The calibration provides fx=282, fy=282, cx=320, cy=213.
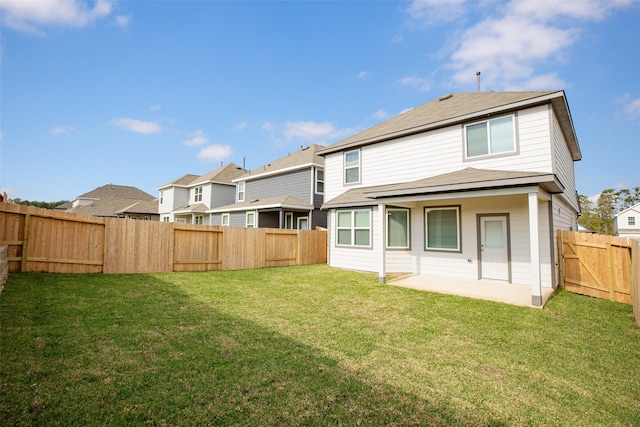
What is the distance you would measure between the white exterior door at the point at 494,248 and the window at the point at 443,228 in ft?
2.63

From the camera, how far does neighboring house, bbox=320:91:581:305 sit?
324 inches

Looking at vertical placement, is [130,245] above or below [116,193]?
below

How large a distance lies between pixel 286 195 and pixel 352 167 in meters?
7.01

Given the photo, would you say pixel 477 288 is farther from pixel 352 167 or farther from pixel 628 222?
pixel 628 222

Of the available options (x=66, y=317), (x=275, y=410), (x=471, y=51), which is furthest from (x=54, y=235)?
(x=471, y=51)

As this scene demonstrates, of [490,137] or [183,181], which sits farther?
[183,181]

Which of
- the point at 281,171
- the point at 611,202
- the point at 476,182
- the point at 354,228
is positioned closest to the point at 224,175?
the point at 281,171

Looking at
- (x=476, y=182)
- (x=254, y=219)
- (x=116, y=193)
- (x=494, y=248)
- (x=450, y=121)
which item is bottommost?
(x=494, y=248)

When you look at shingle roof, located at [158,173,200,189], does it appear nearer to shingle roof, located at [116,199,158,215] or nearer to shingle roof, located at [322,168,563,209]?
shingle roof, located at [116,199,158,215]

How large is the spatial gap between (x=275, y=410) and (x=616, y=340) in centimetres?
605

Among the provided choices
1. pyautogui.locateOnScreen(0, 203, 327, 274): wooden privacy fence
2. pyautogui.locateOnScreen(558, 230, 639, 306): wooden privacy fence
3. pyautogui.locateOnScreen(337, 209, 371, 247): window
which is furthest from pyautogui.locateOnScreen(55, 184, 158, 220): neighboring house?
pyautogui.locateOnScreen(558, 230, 639, 306): wooden privacy fence

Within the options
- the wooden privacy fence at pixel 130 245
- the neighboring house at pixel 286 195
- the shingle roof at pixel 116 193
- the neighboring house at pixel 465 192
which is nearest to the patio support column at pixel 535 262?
the neighboring house at pixel 465 192

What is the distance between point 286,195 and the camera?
19.3 meters

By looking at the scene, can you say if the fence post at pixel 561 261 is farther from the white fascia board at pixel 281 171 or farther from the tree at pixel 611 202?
the tree at pixel 611 202
